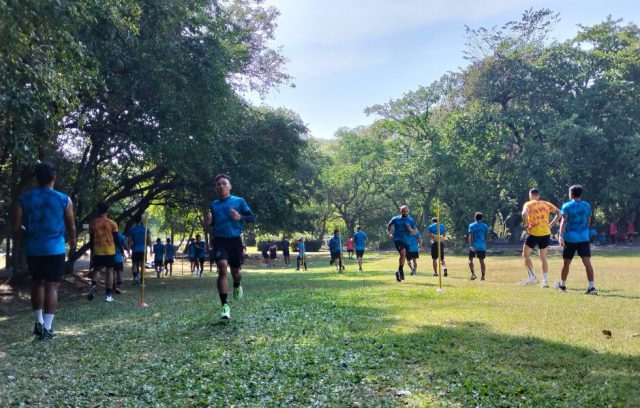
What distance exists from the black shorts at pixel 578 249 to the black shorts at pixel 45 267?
9.41 m

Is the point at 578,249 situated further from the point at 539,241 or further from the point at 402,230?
the point at 402,230

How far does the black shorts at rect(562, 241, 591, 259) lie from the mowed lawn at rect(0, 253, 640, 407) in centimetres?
201

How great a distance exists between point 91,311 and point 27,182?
553 cm

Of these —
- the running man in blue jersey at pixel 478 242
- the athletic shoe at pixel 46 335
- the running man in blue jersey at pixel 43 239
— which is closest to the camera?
the athletic shoe at pixel 46 335

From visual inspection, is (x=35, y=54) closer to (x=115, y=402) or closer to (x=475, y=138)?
(x=115, y=402)

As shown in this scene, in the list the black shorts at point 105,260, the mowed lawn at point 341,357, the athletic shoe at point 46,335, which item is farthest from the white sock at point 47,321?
the black shorts at point 105,260

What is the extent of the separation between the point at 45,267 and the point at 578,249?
9748 millimetres

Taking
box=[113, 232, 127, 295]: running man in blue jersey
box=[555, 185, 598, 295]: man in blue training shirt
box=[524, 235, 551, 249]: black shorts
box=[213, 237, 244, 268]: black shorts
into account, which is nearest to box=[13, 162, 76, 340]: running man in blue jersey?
box=[213, 237, 244, 268]: black shorts

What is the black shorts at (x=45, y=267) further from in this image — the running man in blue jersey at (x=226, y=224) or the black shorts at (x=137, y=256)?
the black shorts at (x=137, y=256)

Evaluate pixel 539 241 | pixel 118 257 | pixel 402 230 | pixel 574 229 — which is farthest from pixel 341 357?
pixel 118 257

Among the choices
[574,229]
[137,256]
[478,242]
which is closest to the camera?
[574,229]

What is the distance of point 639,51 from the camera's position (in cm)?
4291

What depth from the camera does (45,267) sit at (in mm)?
7086

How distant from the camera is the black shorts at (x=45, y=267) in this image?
7045mm
